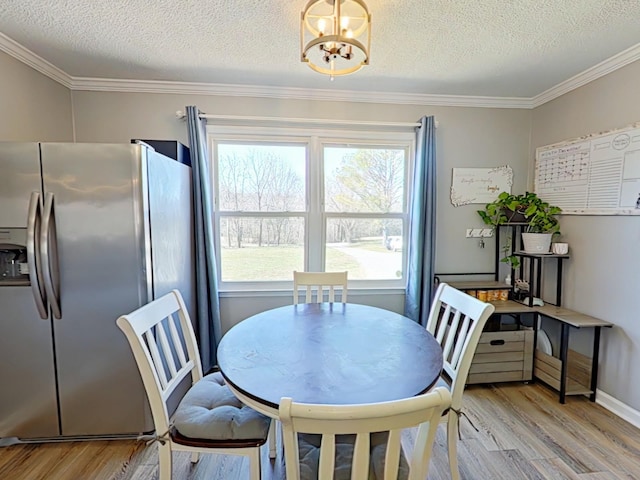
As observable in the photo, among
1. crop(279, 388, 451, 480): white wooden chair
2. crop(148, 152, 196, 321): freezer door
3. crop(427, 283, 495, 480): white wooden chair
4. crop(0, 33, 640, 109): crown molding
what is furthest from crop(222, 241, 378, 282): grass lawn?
crop(279, 388, 451, 480): white wooden chair

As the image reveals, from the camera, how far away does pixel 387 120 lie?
297 centimetres

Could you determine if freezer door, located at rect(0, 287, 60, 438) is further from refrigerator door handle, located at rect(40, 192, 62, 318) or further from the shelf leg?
the shelf leg

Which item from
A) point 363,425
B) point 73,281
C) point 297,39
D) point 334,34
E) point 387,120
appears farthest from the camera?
point 387,120

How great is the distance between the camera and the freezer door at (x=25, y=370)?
1854 mm

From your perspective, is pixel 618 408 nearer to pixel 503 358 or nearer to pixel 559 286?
pixel 503 358

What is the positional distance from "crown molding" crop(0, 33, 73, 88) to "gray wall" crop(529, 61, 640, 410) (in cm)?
391

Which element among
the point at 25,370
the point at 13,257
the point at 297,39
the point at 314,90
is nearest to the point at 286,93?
the point at 314,90

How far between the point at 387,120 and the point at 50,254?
2.60m

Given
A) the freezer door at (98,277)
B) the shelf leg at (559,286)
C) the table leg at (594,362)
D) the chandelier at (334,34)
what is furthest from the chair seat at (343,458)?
the shelf leg at (559,286)

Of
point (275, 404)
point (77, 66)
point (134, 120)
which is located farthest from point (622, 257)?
point (77, 66)

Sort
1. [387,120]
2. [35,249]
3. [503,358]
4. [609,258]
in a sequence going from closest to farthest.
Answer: [35,249] < [609,258] < [503,358] < [387,120]

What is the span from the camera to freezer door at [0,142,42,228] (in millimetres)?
1778

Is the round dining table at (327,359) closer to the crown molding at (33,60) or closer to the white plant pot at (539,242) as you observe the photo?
the white plant pot at (539,242)

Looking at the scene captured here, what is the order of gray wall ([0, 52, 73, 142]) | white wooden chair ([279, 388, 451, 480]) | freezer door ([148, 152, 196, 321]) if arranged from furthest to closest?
gray wall ([0, 52, 73, 142]), freezer door ([148, 152, 196, 321]), white wooden chair ([279, 388, 451, 480])
